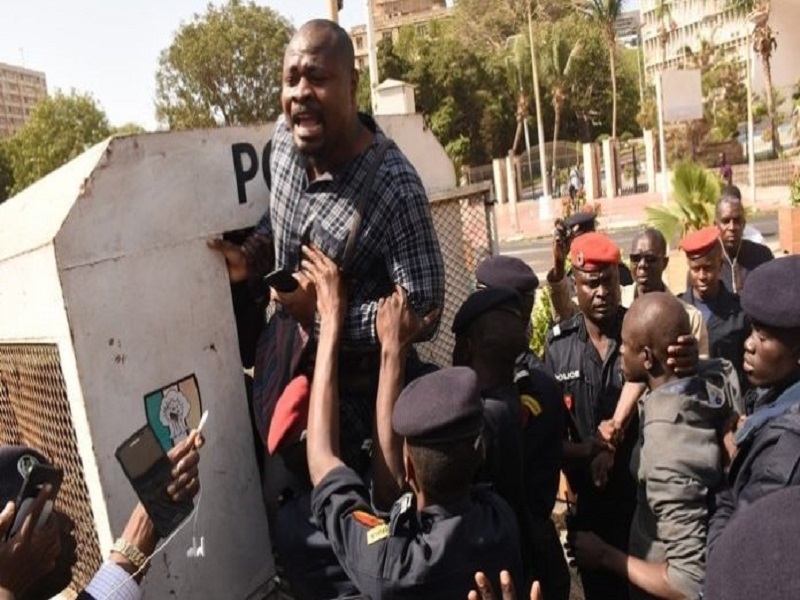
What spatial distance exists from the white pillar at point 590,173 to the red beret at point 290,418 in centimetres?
3006

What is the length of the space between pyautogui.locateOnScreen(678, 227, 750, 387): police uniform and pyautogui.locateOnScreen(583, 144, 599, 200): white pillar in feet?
91.3

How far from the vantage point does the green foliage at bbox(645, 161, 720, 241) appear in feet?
28.5

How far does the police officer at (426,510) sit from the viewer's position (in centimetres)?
186

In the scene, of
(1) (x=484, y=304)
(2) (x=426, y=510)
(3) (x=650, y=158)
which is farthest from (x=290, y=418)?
(3) (x=650, y=158)

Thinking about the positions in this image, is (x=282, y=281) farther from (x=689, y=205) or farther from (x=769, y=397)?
(x=689, y=205)

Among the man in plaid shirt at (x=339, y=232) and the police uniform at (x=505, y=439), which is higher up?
the man in plaid shirt at (x=339, y=232)

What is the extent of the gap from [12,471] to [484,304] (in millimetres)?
1390

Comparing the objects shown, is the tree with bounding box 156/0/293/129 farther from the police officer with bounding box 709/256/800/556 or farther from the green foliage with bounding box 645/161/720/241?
the police officer with bounding box 709/256/800/556

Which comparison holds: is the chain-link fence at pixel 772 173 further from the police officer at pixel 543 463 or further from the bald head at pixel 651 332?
the police officer at pixel 543 463

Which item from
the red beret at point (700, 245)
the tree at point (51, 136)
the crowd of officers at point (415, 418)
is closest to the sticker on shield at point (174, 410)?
the crowd of officers at point (415, 418)

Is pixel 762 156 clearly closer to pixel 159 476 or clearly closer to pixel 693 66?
pixel 693 66

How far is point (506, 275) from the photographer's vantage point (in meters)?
3.43

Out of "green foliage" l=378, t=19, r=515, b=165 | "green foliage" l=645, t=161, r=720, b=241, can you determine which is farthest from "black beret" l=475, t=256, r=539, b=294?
"green foliage" l=378, t=19, r=515, b=165

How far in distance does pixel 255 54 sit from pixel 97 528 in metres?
28.9
